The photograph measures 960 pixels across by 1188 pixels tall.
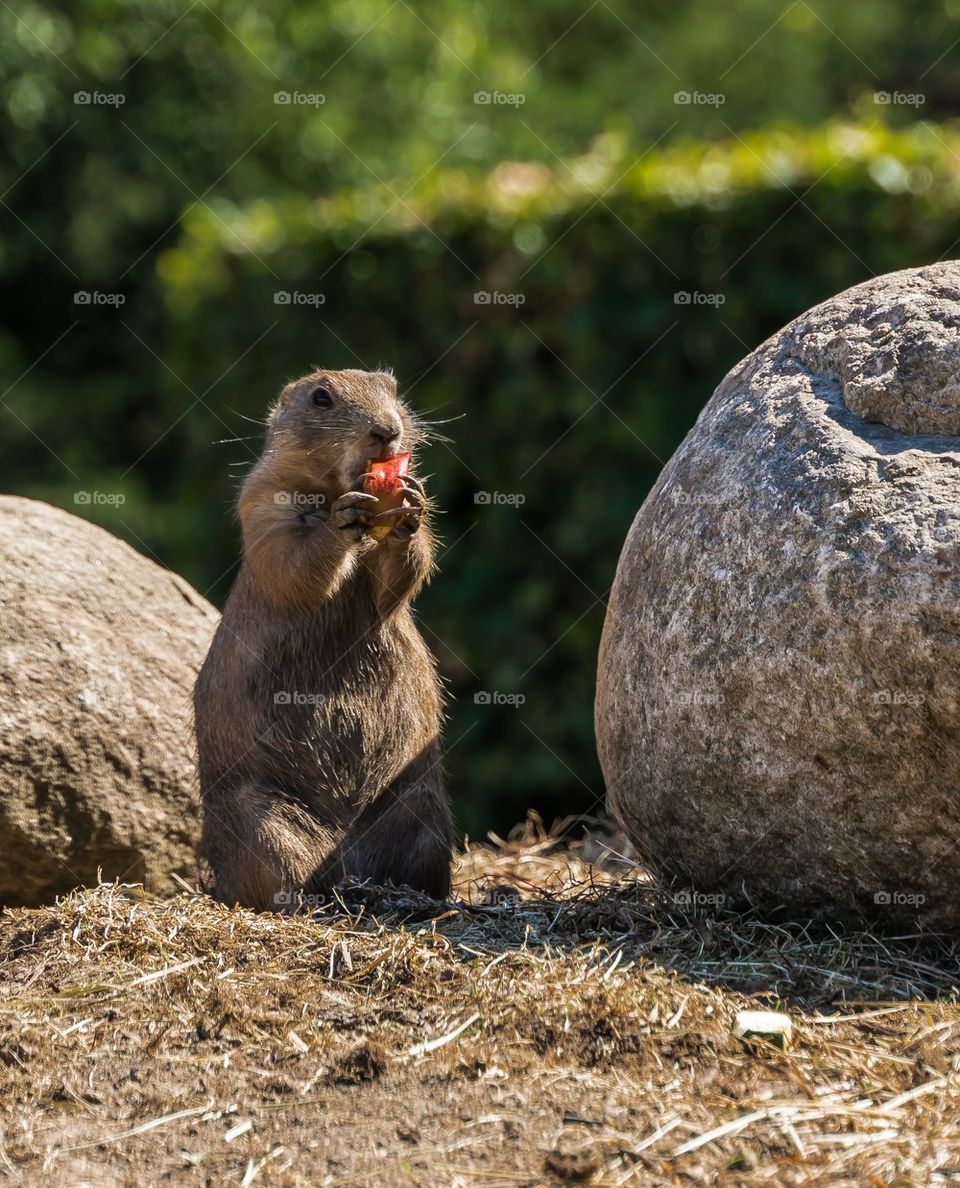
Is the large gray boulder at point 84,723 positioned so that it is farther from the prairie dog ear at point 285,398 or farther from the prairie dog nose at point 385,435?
the prairie dog nose at point 385,435

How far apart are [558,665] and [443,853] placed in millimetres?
3305

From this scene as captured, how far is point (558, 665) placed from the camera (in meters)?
7.89

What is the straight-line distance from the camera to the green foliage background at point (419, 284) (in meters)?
7.51

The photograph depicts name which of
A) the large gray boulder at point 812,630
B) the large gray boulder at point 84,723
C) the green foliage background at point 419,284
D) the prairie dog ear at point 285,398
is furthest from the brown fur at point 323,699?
the green foliage background at point 419,284

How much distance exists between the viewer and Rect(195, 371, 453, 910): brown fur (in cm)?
450

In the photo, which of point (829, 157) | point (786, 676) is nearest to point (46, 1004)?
point (786, 676)

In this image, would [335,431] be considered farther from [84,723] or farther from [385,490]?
[84,723]

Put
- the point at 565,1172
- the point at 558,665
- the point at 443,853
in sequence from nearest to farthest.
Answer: the point at 565,1172 → the point at 443,853 → the point at 558,665

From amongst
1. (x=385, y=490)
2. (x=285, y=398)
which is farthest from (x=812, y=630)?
(x=285, y=398)

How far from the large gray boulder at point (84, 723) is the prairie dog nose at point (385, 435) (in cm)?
115

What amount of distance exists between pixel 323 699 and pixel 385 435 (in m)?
0.85

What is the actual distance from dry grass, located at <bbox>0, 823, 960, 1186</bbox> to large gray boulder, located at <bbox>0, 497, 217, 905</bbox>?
59 centimetres

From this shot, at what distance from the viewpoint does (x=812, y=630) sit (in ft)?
12.1

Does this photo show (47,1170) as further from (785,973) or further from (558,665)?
(558,665)
